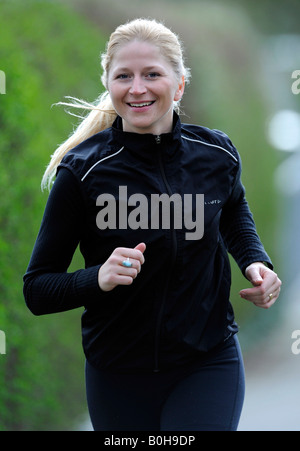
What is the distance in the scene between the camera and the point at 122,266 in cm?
226

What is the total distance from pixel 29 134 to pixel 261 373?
4.28 m

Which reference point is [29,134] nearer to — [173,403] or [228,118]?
[173,403]

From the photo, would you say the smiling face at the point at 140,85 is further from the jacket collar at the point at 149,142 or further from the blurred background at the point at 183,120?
the blurred background at the point at 183,120

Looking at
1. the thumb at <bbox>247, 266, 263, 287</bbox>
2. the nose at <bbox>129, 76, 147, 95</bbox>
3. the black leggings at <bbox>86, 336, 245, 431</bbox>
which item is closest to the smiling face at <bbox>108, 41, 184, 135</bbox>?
the nose at <bbox>129, 76, 147, 95</bbox>

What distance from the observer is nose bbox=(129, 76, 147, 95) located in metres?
2.49

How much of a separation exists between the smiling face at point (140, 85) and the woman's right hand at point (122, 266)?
47 cm

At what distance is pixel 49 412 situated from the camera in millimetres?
4465

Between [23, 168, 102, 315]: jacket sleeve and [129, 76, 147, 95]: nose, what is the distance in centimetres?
34

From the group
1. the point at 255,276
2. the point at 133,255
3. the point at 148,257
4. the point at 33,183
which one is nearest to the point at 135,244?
the point at 148,257

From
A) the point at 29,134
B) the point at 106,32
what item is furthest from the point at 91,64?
the point at 29,134

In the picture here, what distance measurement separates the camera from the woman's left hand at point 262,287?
2.62 meters

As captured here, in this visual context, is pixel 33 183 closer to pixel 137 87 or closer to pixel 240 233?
pixel 240 233

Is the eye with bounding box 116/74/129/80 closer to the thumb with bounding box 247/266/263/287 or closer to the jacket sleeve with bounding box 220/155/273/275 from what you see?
the jacket sleeve with bounding box 220/155/273/275

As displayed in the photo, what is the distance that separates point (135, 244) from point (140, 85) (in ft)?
1.67
